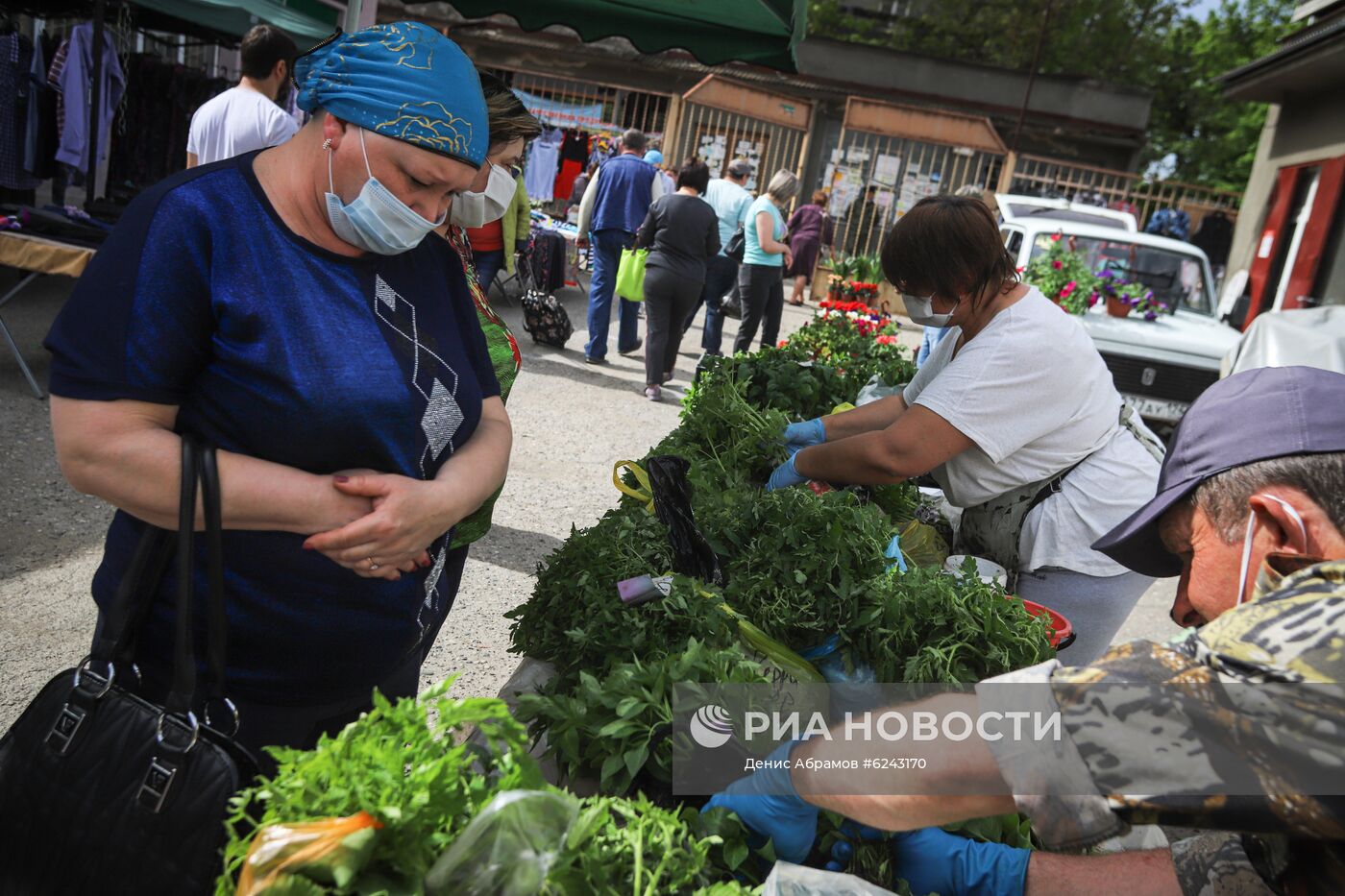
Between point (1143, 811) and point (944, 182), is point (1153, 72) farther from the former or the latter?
point (1143, 811)

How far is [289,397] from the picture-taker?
60.2 inches

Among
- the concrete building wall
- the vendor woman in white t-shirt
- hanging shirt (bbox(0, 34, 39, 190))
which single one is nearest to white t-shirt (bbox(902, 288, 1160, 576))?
the vendor woman in white t-shirt

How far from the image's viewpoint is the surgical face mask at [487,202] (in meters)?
2.72

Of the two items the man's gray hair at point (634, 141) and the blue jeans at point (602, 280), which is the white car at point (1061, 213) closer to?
the man's gray hair at point (634, 141)

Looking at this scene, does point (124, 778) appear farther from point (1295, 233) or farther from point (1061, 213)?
point (1295, 233)

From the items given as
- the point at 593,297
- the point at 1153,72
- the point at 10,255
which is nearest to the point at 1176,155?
the point at 1153,72

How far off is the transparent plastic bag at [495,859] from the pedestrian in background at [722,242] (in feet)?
29.1

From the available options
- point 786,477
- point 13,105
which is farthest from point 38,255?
point 786,477

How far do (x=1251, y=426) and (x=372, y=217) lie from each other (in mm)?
1330

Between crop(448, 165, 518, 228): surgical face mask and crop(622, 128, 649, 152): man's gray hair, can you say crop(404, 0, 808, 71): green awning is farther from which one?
crop(622, 128, 649, 152): man's gray hair

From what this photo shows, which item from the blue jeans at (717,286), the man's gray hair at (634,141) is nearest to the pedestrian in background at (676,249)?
the man's gray hair at (634,141)

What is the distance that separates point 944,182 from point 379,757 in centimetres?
2074

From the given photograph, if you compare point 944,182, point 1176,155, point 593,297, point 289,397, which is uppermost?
point 1176,155

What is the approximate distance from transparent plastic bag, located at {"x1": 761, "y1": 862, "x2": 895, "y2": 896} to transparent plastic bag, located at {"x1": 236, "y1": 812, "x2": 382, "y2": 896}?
587 mm
